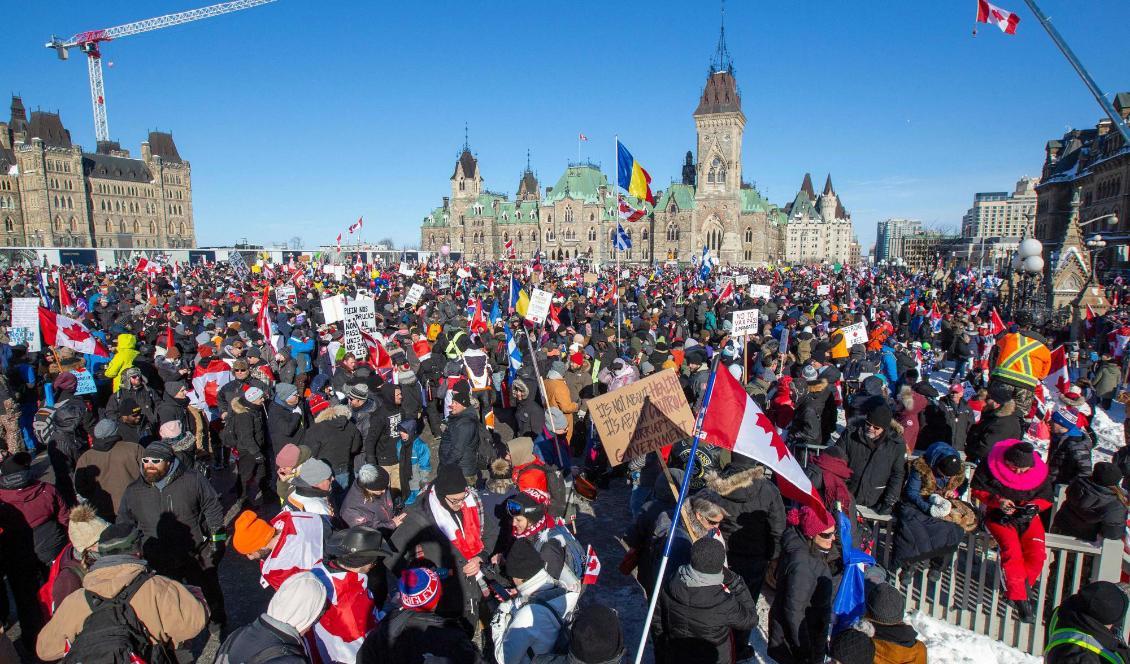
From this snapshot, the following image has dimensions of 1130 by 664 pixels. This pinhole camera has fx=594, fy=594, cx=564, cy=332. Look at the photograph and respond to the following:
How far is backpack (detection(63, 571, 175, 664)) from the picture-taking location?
8.92 ft

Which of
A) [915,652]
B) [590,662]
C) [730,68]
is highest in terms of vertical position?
[730,68]

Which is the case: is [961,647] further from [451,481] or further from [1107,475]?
[451,481]

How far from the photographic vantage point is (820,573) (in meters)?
3.60

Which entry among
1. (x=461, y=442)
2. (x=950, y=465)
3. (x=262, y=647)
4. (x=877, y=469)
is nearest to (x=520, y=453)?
(x=461, y=442)

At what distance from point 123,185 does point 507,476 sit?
347ft

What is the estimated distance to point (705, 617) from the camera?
3131 millimetres

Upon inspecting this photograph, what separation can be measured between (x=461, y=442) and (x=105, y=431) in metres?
3.00

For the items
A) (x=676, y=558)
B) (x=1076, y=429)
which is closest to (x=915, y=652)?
(x=676, y=558)

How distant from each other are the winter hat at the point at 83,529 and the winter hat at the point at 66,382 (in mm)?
4529

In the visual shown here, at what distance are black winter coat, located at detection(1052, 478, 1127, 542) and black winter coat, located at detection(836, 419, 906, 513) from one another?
1.10 metres

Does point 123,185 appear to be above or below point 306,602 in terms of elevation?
above

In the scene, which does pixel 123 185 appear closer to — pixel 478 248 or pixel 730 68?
pixel 478 248

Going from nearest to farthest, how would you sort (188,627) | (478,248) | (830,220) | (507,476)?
1. (188,627)
2. (507,476)
3. (478,248)
4. (830,220)

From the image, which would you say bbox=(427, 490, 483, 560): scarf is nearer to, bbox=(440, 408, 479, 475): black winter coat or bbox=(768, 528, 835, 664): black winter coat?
bbox=(440, 408, 479, 475): black winter coat
